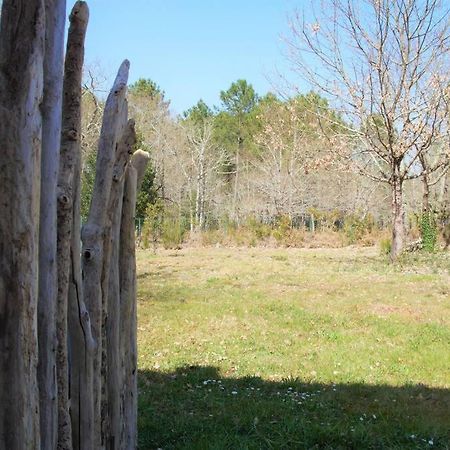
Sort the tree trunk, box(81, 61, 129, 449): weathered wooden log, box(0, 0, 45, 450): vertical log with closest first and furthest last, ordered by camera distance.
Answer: box(0, 0, 45, 450): vertical log
box(81, 61, 129, 449): weathered wooden log
the tree trunk

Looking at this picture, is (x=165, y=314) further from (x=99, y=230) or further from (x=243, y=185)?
(x=243, y=185)

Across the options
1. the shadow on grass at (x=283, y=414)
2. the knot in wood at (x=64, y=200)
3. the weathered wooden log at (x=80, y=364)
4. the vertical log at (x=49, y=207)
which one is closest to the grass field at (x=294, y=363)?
the shadow on grass at (x=283, y=414)

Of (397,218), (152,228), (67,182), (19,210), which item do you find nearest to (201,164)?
(152,228)

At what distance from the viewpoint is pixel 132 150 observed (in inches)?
117

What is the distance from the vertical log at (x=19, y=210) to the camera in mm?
1938

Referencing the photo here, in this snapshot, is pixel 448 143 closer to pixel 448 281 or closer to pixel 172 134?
pixel 448 281

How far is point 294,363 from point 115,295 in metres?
3.74

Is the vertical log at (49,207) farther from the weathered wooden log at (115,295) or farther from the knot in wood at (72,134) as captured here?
the weathered wooden log at (115,295)

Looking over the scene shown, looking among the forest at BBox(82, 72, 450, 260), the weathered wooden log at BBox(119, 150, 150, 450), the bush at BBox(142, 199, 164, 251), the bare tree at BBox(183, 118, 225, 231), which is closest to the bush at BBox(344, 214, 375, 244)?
the forest at BBox(82, 72, 450, 260)

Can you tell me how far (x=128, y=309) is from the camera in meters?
3.15

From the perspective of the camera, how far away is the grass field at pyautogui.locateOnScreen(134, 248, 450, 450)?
3.99 metres

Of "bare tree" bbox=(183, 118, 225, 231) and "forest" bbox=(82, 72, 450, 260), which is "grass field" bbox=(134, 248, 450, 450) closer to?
"forest" bbox=(82, 72, 450, 260)

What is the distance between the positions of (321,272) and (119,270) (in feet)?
39.7

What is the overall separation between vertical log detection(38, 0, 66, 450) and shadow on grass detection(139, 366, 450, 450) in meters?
1.71
